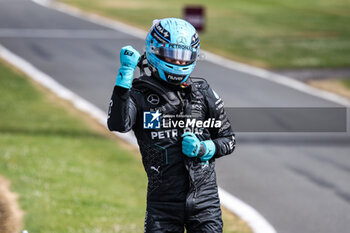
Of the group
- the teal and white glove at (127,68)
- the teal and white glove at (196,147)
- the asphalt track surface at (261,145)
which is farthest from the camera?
the asphalt track surface at (261,145)

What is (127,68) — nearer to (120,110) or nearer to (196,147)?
(120,110)

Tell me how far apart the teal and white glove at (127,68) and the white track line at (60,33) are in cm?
2572

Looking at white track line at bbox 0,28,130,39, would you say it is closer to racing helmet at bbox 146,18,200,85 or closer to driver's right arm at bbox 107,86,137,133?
racing helmet at bbox 146,18,200,85

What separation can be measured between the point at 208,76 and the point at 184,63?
722 inches

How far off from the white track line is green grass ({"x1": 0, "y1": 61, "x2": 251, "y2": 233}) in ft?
38.3

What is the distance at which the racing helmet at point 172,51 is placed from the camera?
5.04 meters

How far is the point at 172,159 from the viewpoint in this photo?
5176 mm

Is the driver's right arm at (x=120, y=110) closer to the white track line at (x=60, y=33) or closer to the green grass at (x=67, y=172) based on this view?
the green grass at (x=67, y=172)

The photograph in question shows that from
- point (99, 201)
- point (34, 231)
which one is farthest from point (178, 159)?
point (99, 201)

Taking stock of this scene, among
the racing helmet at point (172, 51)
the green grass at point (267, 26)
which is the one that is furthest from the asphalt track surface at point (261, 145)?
the racing helmet at point (172, 51)

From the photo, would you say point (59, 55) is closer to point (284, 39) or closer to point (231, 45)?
point (231, 45)

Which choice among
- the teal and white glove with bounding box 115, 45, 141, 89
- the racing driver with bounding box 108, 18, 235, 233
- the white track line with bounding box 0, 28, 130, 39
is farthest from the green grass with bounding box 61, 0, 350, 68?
the teal and white glove with bounding box 115, 45, 141, 89

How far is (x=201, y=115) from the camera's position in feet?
17.3

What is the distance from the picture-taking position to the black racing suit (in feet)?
16.9
